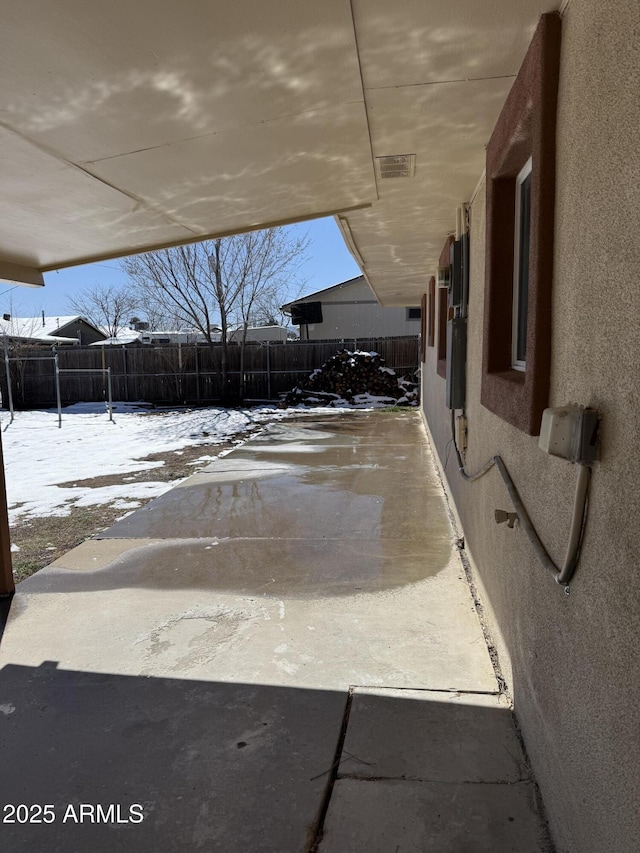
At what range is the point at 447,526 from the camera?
15.3 feet

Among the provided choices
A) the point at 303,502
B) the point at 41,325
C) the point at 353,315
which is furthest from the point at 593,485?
the point at 41,325

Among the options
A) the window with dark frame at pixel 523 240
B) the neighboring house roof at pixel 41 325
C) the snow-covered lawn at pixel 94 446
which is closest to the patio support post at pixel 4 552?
the snow-covered lawn at pixel 94 446

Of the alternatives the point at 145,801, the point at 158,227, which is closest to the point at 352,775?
A: the point at 145,801

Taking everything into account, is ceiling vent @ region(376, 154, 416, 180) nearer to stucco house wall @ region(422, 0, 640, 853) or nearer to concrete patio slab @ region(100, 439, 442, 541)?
stucco house wall @ region(422, 0, 640, 853)

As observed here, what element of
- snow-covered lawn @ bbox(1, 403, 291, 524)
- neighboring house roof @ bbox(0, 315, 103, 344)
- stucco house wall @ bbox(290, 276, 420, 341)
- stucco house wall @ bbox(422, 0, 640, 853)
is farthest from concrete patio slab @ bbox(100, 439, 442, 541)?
neighboring house roof @ bbox(0, 315, 103, 344)

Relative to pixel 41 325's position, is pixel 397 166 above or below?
below

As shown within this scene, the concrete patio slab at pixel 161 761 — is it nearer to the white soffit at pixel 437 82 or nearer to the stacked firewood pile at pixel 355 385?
the white soffit at pixel 437 82

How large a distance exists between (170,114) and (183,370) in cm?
1716

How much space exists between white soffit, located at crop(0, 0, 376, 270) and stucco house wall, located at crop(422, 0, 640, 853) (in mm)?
909

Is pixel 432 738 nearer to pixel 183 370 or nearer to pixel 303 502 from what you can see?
pixel 303 502

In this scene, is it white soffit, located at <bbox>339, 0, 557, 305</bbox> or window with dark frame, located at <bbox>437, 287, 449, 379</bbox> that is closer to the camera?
white soffit, located at <bbox>339, 0, 557, 305</bbox>

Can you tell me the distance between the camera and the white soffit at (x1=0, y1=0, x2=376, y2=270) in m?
1.81

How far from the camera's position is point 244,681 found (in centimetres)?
257

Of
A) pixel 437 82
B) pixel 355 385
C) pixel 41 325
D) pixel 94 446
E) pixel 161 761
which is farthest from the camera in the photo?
pixel 41 325
